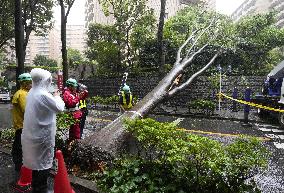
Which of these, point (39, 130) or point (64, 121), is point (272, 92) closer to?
point (64, 121)

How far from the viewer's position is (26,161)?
4230mm

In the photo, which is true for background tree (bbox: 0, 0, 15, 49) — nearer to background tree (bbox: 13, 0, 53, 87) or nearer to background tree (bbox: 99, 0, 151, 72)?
background tree (bbox: 13, 0, 53, 87)

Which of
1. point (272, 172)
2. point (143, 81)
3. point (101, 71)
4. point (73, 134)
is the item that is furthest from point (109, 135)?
point (101, 71)

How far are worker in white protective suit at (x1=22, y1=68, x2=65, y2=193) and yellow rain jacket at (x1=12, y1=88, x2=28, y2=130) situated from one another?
1245mm

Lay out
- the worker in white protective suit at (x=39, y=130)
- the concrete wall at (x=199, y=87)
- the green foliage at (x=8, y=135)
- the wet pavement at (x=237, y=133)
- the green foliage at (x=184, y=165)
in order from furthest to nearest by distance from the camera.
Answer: the concrete wall at (x=199, y=87), the green foliage at (x=8, y=135), the wet pavement at (x=237, y=133), the worker in white protective suit at (x=39, y=130), the green foliage at (x=184, y=165)

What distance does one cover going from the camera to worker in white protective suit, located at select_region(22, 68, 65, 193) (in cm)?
409

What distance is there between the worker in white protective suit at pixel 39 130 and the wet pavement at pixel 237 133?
84 centimetres

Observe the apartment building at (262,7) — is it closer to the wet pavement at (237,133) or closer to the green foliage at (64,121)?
the wet pavement at (237,133)

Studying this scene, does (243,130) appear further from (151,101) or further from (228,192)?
(228,192)

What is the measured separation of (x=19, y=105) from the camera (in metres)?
5.41

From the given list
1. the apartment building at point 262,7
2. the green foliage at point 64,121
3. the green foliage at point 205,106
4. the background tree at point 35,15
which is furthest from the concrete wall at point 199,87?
Result: the apartment building at point 262,7

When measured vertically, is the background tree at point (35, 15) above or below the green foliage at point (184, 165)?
above

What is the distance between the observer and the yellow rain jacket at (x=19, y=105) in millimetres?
5359

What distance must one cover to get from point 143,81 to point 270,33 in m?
13.0
